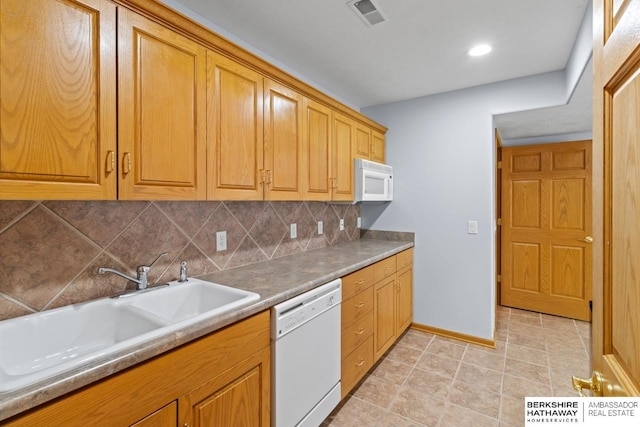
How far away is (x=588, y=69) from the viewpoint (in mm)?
1875

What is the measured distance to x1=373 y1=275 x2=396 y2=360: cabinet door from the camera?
7.77 ft

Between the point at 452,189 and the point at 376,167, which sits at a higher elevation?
the point at 376,167

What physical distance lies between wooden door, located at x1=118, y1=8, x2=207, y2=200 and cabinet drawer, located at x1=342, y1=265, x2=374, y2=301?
1.06 m

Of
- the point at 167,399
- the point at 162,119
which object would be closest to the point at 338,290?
the point at 167,399

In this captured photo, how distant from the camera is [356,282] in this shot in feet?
6.84

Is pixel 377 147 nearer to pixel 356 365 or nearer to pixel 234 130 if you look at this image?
pixel 234 130

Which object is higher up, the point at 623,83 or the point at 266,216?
the point at 623,83

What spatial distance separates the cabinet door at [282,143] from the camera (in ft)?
6.04

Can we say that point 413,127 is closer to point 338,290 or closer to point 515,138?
point 515,138

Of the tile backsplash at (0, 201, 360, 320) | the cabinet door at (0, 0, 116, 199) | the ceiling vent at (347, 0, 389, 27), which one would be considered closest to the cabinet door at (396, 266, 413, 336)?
the tile backsplash at (0, 201, 360, 320)

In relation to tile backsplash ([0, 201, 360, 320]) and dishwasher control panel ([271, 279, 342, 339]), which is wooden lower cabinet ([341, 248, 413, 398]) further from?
tile backsplash ([0, 201, 360, 320])

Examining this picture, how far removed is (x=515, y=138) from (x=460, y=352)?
2.61 meters

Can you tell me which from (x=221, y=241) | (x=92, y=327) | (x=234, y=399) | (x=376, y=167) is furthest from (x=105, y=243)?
(x=376, y=167)

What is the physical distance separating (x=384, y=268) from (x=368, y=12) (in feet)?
5.87
